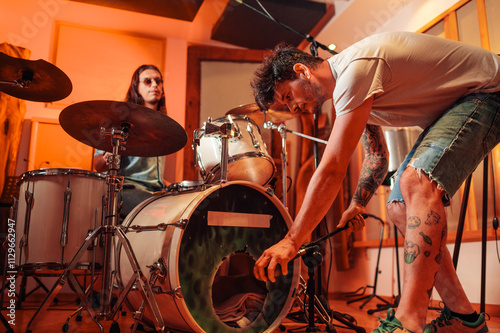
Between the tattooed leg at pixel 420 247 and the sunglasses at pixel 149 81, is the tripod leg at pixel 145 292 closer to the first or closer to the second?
the tattooed leg at pixel 420 247

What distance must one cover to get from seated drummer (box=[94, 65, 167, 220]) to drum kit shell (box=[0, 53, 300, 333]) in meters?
0.26

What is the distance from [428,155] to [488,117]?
0.81ft

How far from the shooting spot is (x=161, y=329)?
166cm

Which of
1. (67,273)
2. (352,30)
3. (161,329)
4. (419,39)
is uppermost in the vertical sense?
(352,30)

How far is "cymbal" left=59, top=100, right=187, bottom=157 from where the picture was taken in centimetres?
187

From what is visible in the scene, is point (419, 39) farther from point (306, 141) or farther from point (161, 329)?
point (306, 141)

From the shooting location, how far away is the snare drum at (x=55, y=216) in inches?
86.1

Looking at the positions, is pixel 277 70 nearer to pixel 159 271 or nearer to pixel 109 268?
pixel 159 271

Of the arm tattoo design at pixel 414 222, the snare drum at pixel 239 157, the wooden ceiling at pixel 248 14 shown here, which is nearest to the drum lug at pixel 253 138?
the snare drum at pixel 239 157

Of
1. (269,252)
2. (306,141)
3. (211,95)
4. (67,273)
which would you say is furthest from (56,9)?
(269,252)

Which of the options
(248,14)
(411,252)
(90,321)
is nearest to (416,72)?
(411,252)

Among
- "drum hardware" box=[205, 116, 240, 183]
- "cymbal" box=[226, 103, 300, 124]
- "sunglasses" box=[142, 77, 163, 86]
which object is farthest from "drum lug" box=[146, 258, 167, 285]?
"sunglasses" box=[142, 77, 163, 86]

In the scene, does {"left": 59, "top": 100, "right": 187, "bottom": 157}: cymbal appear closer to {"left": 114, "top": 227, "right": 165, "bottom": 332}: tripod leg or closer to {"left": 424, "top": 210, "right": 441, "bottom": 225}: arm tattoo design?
{"left": 114, "top": 227, "right": 165, "bottom": 332}: tripod leg

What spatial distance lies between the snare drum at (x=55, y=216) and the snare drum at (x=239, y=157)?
625 mm
